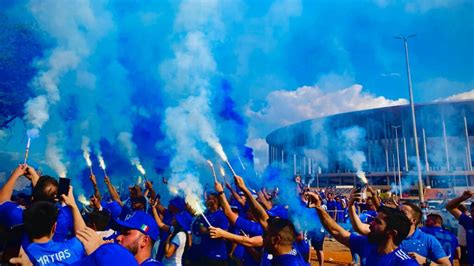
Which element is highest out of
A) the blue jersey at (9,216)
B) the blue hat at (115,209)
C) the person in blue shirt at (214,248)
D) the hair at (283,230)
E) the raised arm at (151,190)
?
the raised arm at (151,190)

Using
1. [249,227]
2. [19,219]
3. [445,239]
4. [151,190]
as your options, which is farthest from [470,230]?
[19,219]

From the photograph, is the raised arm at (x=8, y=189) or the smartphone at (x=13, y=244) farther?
the raised arm at (x=8, y=189)

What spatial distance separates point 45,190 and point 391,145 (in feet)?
215

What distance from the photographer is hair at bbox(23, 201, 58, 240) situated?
3.19 m

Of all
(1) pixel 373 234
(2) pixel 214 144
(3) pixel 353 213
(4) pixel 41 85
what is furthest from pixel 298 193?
(4) pixel 41 85

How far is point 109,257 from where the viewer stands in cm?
238

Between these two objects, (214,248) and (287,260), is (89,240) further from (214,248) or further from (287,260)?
(214,248)

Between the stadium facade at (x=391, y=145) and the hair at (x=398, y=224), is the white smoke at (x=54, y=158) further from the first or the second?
the stadium facade at (x=391, y=145)

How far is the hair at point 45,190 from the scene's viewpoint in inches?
172

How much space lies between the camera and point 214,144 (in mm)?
7633

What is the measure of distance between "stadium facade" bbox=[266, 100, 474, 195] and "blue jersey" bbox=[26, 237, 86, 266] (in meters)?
49.2

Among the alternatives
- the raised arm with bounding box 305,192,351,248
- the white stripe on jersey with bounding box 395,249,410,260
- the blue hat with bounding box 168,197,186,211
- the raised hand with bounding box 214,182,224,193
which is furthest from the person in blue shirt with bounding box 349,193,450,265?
the blue hat with bounding box 168,197,186,211

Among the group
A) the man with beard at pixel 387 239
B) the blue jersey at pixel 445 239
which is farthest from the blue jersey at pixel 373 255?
the blue jersey at pixel 445 239

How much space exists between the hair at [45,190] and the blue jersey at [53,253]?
122 centimetres
